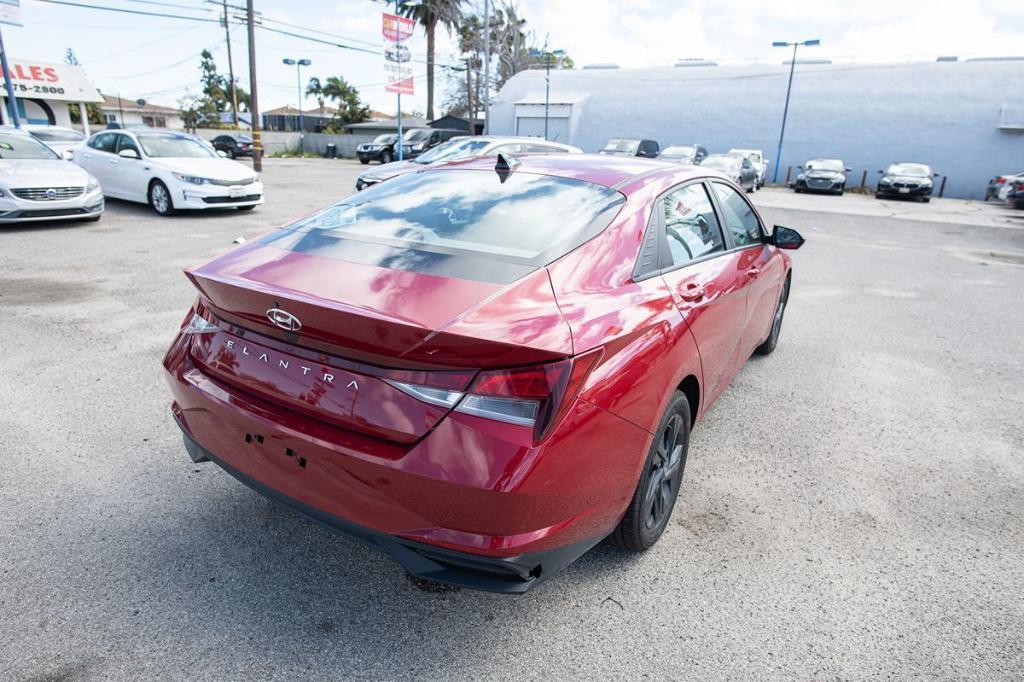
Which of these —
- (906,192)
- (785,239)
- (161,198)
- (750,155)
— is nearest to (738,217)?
(785,239)

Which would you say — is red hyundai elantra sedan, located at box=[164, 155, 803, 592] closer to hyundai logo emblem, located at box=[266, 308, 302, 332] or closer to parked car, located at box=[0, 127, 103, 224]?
hyundai logo emblem, located at box=[266, 308, 302, 332]

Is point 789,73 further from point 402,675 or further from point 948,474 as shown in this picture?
point 402,675

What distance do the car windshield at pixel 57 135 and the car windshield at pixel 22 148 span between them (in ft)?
27.2

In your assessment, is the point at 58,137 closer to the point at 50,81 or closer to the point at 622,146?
the point at 622,146

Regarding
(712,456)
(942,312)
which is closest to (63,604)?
(712,456)

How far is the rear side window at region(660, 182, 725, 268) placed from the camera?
9.22ft

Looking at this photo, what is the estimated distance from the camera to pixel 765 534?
2838 millimetres

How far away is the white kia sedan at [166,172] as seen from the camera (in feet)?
35.7

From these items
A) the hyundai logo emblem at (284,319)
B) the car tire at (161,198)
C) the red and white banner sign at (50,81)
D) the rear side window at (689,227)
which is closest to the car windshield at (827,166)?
the car tire at (161,198)

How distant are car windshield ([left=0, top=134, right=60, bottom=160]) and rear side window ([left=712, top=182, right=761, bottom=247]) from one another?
1063cm

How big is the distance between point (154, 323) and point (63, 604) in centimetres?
365

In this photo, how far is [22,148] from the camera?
386 inches

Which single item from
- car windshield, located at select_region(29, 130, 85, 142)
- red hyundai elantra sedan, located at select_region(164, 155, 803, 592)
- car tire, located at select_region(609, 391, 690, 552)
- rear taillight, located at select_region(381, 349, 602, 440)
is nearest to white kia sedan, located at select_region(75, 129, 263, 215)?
car windshield, located at select_region(29, 130, 85, 142)

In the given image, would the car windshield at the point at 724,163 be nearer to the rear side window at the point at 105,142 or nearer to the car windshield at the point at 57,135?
the rear side window at the point at 105,142
